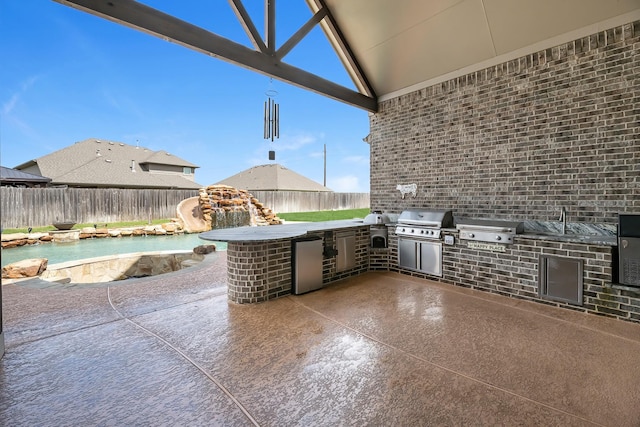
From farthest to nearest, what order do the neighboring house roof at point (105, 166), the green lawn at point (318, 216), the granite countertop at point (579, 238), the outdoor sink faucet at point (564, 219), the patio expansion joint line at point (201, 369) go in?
1. the neighboring house roof at point (105, 166)
2. the green lawn at point (318, 216)
3. the outdoor sink faucet at point (564, 219)
4. the granite countertop at point (579, 238)
5. the patio expansion joint line at point (201, 369)

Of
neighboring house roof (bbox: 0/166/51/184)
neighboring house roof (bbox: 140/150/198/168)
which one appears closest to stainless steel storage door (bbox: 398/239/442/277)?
neighboring house roof (bbox: 0/166/51/184)

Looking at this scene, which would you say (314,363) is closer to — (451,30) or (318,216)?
(451,30)

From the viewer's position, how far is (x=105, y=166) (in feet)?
57.6

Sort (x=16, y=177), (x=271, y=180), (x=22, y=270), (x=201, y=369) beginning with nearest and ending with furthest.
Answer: (x=201, y=369) < (x=22, y=270) < (x=16, y=177) < (x=271, y=180)

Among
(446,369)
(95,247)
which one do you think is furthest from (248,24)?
(95,247)

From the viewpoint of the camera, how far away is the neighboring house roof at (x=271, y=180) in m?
24.6

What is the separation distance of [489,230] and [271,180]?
22.2 meters

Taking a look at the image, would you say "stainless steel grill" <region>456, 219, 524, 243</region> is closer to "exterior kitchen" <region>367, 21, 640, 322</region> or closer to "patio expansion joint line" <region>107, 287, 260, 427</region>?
"exterior kitchen" <region>367, 21, 640, 322</region>

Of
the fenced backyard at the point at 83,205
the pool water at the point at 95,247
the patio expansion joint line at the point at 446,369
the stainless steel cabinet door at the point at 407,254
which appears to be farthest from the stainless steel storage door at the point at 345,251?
the fenced backyard at the point at 83,205

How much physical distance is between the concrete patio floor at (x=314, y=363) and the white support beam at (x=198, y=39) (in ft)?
10.8

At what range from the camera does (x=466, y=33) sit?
4195 millimetres

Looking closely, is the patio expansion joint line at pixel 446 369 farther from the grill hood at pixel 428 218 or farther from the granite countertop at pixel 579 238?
the grill hood at pixel 428 218

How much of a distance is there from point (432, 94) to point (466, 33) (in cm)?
103

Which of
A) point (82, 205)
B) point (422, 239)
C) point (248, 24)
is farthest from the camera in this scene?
point (82, 205)
